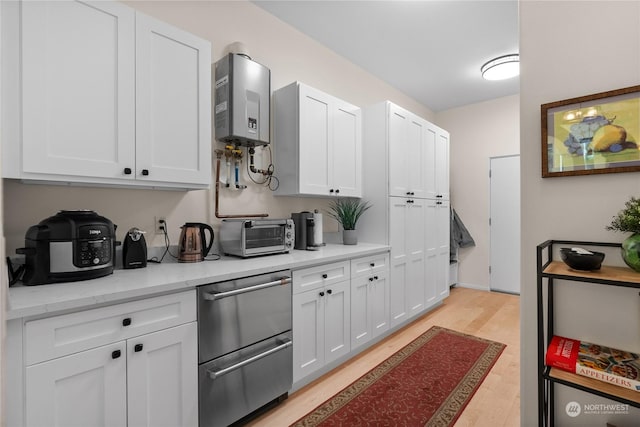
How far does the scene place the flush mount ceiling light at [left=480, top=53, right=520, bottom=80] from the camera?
11.0 feet

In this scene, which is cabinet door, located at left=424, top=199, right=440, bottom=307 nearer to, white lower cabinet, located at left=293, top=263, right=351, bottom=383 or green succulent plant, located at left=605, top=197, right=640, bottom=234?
white lower cabinet, located at left=293, top=263, right=351, bottom=383

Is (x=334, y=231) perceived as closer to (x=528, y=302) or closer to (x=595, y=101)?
(x=528, y=302)

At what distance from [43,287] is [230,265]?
85 centimetres

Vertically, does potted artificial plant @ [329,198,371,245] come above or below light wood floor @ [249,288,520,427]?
above

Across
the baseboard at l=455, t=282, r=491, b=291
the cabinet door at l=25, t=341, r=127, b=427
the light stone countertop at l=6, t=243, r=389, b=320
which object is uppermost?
the light stone countertop at l=6, t=243, r=389, b=320

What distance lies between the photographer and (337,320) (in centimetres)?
235

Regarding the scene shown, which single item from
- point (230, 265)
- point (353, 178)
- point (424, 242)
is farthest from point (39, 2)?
point (424, 242)

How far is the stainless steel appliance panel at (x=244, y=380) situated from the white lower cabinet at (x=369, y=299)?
746 millimetres

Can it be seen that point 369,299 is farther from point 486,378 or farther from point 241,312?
point 241,312

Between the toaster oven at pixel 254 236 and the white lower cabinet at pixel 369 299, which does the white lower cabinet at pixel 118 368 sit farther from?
the white lower cabinet at pixel 369 299

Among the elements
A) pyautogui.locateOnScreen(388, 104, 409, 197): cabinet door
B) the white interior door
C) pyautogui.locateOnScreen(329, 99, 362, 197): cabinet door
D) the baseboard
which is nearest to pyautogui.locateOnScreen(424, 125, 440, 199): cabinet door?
pyautogui.locateOnScreen(388, 104, 409, 197): cabinet door

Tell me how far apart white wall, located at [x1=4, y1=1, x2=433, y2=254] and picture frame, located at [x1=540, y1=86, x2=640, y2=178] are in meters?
2.01


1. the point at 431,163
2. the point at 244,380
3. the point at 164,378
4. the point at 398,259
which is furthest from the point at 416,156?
the point at 164,378

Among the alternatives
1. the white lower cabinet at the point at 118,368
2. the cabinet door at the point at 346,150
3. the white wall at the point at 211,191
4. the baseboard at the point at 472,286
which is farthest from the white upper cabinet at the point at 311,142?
the baseboard at the point at 472,286
